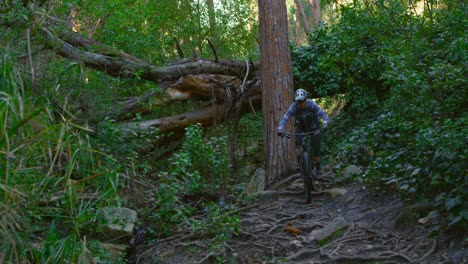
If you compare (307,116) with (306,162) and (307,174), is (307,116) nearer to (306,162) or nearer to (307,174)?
(306,162)

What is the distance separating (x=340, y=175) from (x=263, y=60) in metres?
3.38

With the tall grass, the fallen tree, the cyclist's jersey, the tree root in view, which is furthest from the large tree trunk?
the tall grass

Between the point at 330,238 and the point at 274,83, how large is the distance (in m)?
5.51

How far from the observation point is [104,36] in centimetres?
1328

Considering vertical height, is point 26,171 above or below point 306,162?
above

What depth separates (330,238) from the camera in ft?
23.9

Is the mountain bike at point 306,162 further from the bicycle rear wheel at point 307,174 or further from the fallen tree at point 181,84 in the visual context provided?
the fallen tree at point 181,84

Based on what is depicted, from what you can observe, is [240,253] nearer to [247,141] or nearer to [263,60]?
[263,60]

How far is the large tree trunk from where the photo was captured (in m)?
11.9

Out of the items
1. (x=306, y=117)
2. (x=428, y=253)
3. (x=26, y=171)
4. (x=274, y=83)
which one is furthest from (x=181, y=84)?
(x=26, y=171)

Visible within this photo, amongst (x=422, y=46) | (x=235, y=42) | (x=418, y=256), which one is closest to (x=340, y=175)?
(x=422, y=46)

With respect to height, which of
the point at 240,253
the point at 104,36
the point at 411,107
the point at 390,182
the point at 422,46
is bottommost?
the point at 240,253

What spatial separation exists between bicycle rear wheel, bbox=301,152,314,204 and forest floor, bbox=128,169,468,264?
179mm

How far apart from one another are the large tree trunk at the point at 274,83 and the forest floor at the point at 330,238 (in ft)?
7.36
